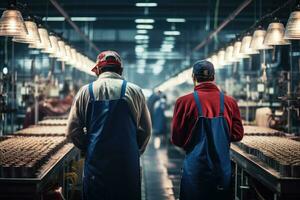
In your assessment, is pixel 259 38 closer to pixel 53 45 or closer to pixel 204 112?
pixel 204 112

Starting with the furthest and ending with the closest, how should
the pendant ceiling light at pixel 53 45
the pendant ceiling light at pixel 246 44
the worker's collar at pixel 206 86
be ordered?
1. the pendant ceiling light at pixel 53 45
2. the pendant ceiling light at pixel 246 44
3. the worker's collar at pixel 206 86

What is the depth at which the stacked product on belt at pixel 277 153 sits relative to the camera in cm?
461

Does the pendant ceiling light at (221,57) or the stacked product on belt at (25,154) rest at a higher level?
the pendant ceiling light at (221,57)

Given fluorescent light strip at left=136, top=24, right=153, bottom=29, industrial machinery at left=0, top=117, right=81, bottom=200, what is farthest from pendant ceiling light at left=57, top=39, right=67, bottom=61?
fluorescent light strip at left=136, top=24, right=153, bottom=29

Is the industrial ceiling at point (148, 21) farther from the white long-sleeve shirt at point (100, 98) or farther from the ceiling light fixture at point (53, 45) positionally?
the white long-sleeve shirt at point (100, 98)

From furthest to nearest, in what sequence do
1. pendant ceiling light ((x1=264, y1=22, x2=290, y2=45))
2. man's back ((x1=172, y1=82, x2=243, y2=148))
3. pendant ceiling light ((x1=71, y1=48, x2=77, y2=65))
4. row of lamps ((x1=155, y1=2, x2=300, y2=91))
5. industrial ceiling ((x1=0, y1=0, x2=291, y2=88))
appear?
industrial ceiling ((x1=0, y1=0, x2=291, y2=88)), pendant ceiling light ((x1=71, y1=48, x2=77, y2=65)), pendant ceiling light ((x1=264, y1=22, x2=290, y2=45)), row of lamps ((x1=155, y1=2, x2=300, y2=91)), man's back ((x1=172, y1=82, x2=243, y2=148))

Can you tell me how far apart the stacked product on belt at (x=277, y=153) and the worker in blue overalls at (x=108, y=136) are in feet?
4.54

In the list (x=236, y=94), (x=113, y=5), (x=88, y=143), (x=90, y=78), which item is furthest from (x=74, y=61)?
(x=90, y=78)

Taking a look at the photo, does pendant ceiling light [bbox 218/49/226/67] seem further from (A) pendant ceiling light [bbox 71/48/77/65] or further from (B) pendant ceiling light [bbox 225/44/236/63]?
(A) pendant ceiling light [bbox 71/48/77/65]

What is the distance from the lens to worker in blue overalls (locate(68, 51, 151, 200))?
4.63m

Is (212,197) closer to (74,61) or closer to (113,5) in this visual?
(74,61)

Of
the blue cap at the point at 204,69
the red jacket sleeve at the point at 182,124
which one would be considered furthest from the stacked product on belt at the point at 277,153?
the blue cap at the point at 204,69

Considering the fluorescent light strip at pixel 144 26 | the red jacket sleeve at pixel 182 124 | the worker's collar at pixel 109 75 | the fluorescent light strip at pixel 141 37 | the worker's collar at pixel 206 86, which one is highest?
the fluorescent light strip at pixel 144 26

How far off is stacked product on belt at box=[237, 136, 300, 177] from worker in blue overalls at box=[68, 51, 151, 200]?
4.54 ft
